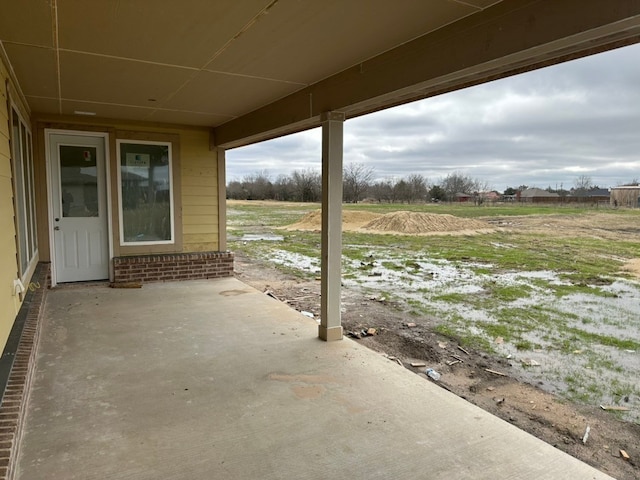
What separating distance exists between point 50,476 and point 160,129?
549cm

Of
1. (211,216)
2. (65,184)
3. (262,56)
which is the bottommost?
(211,216)

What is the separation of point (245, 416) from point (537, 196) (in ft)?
126

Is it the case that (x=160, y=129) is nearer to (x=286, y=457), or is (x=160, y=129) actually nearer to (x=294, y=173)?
(x=286, y=457)

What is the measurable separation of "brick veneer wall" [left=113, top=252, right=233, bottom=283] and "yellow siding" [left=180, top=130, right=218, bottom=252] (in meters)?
0.22

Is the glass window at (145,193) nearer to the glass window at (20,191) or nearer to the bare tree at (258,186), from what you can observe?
the glass window at (20,191)

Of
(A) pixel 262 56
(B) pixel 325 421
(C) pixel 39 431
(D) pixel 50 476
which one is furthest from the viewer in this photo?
(A) pixel 262 56

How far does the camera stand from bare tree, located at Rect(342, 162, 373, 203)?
38.5 meters

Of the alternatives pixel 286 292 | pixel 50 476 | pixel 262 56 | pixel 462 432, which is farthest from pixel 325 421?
pixel 286 292

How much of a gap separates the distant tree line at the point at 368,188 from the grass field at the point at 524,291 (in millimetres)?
21991

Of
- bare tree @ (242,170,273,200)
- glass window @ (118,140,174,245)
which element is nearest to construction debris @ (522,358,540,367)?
glass window @ (118,140,174,245)

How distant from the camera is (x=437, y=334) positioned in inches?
190

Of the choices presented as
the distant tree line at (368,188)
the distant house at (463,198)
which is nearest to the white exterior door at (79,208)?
the distant tree line at (368,188)

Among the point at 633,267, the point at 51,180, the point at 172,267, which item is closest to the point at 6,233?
the point at 51,180

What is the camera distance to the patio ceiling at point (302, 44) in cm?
216
